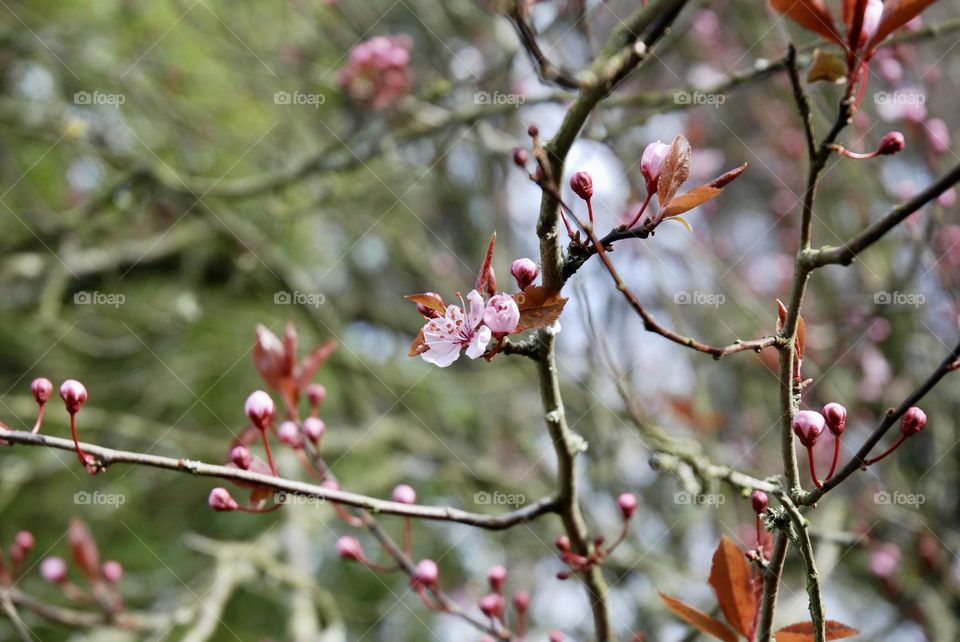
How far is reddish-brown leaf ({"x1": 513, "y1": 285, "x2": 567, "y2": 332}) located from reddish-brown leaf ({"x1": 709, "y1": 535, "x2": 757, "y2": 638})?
0.39m

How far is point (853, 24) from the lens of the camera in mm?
964

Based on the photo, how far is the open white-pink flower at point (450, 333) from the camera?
A: 987 mm

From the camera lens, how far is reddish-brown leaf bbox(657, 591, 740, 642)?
1.06 meters

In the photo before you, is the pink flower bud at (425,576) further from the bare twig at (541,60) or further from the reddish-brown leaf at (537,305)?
the bare twig at (541,60)

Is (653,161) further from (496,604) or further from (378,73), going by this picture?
(378,73)

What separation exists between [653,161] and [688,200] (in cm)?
9

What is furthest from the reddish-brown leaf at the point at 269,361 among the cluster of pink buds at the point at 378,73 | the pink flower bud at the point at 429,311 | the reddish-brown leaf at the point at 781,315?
the cluster of pink buds at the point at 378,73

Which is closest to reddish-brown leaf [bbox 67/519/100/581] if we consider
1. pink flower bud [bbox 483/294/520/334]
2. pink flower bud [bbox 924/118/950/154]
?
pink flower bud [bbox 483/294/520/334]

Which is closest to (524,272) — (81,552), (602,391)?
(81,552)

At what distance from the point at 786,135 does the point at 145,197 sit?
2725 mm

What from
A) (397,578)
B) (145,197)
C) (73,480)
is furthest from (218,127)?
(397,578)

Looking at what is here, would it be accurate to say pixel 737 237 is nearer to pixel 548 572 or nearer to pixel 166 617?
pixel 548 572

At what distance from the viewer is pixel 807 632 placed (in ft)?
3.35

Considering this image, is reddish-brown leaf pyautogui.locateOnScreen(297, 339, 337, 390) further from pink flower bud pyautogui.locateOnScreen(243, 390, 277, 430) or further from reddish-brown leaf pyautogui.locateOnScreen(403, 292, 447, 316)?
reddish-brown leaf pyautogui.locateOnScreen(403, 292, 447, 316)
